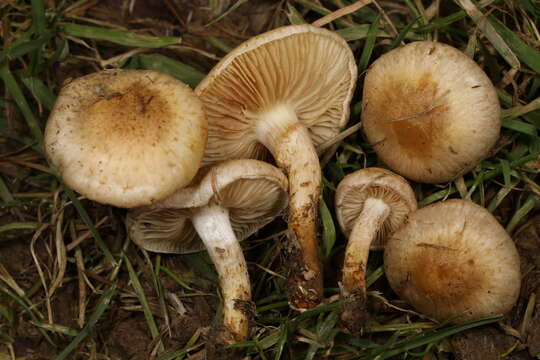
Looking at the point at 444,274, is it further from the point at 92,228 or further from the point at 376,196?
the point at 92,228

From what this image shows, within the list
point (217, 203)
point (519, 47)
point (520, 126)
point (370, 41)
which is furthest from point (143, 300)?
point (519, 47)

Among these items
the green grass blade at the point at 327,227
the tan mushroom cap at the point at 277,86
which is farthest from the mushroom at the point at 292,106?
the green grass blade at the point at 327,227

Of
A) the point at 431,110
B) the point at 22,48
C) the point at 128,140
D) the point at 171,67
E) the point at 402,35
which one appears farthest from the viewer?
the point at 171,67

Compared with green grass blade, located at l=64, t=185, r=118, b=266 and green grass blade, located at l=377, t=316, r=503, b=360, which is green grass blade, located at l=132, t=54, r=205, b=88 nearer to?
green grass blade, located at l=64, t=185, r=118, b=266

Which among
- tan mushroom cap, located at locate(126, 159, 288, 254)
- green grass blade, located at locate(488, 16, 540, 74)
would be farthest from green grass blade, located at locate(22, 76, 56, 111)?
green grass blade, located at locate(488, 16, 540, 74)

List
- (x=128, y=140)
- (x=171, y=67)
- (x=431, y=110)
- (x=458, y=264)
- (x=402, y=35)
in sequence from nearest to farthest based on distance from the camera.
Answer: (x=128, y=140), (x=458, y=264), (x=431, y=110), (x=402, y=35), (x=171, y=67)

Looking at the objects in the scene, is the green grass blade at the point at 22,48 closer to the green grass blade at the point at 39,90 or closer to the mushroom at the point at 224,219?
the green grass blade at the point at 39,90
